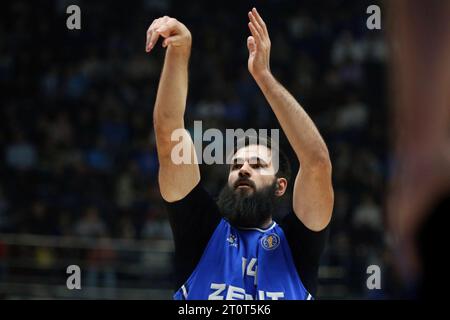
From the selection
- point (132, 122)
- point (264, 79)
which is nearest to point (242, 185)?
point (264, 79)

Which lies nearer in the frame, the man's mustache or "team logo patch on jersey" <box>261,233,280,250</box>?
"team logo patch on jersey" <box>261,233,280,250</box>

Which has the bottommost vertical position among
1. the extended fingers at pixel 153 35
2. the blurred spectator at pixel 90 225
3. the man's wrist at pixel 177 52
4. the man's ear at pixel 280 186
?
the blurred spectator at pixel 90 225

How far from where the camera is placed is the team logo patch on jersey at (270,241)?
3186mm

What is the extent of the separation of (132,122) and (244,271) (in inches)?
212

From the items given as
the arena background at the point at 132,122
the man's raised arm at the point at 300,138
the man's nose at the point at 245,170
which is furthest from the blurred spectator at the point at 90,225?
the man's raised arm at the point at 300,138

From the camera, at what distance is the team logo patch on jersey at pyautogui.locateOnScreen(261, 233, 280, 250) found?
3186mm

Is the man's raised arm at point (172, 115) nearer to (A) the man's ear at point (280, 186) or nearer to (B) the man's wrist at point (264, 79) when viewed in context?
(B) the man's wrist at point (264, 79)

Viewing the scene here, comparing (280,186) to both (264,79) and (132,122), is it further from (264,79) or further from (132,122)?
(132,122)

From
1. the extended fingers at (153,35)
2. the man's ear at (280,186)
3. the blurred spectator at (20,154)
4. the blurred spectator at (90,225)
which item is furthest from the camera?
the blurred spectator at (20,154)

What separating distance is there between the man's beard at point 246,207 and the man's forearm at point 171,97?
0.41m

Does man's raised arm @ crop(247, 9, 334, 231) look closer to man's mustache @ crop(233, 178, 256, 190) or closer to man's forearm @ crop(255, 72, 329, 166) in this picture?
man's forearm @ crop(255, 72, 329, 166)


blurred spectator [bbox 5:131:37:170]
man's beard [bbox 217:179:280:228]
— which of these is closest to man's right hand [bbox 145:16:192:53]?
man's beard [bbox 217:179:280:228]

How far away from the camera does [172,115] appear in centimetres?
311

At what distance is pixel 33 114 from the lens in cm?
866
